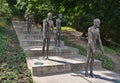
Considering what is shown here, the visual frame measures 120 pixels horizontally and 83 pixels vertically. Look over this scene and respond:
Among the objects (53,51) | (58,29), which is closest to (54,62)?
(53,51)

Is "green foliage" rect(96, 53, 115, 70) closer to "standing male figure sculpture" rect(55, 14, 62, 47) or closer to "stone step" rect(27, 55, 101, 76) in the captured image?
"stone step" rect(27, 55, 101, 76)

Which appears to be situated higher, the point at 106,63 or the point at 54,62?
the point at 54,62

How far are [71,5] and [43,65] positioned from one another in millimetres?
9027

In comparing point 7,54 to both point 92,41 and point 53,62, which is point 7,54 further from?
point 92,41

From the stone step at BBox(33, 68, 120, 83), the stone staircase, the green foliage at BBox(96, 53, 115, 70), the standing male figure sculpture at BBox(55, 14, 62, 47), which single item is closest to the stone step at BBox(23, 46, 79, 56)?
the stone staircase

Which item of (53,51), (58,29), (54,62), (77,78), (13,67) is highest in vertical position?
(58,29)

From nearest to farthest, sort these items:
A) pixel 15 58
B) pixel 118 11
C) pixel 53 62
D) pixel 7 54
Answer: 1. pixel 53 62
2. pixel 15 58
3. pixel 7 54
4. pixel 118 11

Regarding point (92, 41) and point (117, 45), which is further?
point (117, 45)

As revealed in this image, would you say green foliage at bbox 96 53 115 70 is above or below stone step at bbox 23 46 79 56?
below

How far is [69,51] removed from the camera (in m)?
10.9

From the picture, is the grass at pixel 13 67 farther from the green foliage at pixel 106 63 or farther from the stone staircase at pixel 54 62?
the green foliage at pixel 106 63

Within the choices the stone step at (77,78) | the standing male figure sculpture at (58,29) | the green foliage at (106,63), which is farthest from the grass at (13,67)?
the green foliage at (106,63)

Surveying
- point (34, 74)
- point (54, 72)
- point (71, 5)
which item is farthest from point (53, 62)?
point (71, 5)

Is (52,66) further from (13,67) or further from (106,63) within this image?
(106,63)
